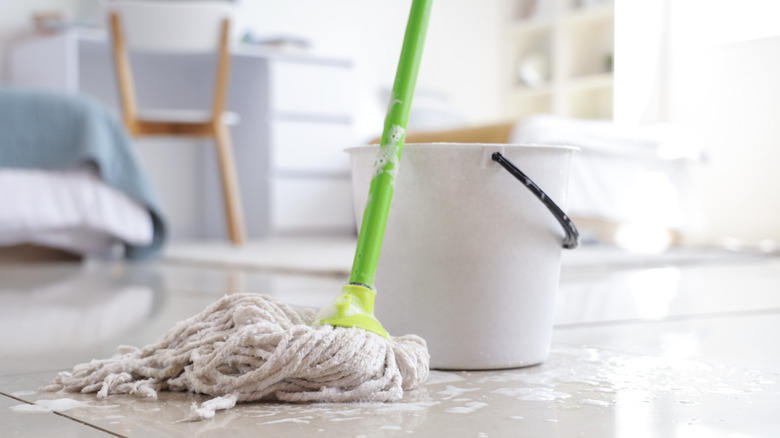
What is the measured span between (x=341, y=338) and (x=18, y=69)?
3.85 metres

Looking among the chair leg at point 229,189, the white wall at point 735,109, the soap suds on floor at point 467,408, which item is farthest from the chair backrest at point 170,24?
the soap suds on floor at point 467,408

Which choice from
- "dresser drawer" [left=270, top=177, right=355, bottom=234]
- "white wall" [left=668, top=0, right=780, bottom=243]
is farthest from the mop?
"white wall" [left=668, top=0, right=780, bottom=243]

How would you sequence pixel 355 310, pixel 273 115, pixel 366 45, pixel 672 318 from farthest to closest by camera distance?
pixel 366 45
pixel 273 115
pixel 672 318
pixel 355 310

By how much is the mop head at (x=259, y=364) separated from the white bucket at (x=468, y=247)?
8 cm

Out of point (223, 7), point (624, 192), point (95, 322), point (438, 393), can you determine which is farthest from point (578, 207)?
point (438, 393)

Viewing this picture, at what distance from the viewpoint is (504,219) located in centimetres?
86

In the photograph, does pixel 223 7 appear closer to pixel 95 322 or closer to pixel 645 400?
pixel 95 322

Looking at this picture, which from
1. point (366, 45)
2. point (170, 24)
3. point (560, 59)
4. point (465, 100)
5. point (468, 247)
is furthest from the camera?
point (465, 100)

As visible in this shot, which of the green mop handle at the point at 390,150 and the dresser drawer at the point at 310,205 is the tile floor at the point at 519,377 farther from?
the dresser drawer at the point at 310,205

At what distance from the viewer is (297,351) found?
68cm

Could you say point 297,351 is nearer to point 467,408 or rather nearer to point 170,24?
point 467,408

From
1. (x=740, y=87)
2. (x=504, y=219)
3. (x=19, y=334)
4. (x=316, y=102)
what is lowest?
(x=19, y=334)

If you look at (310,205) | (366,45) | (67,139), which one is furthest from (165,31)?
(366,45)

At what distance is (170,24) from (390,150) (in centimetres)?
262
